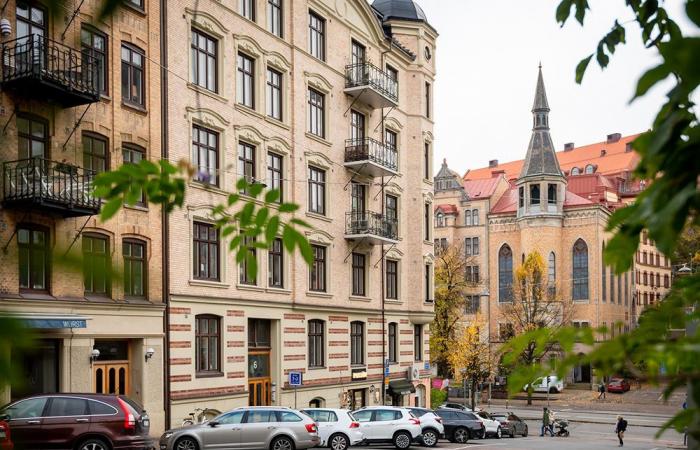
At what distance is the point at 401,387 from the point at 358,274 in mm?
6204

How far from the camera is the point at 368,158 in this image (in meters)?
38.4

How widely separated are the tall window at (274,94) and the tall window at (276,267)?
16.1ft

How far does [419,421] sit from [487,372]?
2719 centimetres

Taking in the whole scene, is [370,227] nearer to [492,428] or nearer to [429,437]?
[429,437]

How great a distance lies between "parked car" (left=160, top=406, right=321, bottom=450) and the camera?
24188 millimetres

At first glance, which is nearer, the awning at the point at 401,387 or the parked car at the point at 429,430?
the parked car at the point at 429,430

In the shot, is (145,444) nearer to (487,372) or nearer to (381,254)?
(381,254)

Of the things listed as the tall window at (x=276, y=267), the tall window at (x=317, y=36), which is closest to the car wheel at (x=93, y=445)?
the tall window at (x=276, y=267)

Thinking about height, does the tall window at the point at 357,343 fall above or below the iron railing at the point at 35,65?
below

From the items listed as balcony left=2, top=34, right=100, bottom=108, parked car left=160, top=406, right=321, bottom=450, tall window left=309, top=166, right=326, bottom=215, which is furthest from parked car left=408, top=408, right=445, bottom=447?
balcony left=2, top=34, right=100, bottom=108

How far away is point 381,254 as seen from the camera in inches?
1620

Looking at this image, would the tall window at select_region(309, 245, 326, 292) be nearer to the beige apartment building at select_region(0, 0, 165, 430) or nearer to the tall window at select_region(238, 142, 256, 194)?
the tall window at select_region(238, 142, 256, 194)

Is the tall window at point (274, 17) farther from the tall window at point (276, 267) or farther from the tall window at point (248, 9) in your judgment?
the tall window at point (276, 267)

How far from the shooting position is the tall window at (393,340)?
42.7m
